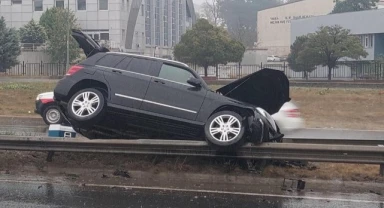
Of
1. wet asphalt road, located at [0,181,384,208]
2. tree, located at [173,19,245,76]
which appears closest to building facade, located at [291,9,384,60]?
tree, located at [173,19,245,76]

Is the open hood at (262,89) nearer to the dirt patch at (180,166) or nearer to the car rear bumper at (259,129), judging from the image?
the car rear bumper at (259,129)

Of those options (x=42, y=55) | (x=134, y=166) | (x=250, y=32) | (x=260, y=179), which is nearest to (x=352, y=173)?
(x=260, y=179)

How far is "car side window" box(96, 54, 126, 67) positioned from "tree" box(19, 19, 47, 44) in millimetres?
53019

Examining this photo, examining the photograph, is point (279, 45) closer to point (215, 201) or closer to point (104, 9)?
point (104, 9)

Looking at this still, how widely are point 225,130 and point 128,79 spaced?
1927mm

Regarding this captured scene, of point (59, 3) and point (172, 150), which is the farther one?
point (59, 3)

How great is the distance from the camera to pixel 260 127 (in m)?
9.79

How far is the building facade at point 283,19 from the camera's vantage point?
90125 millimetres

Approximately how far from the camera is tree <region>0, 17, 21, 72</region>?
2018 inches

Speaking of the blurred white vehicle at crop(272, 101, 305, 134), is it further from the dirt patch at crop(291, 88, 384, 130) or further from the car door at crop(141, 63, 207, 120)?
the dirt patch at crop(291, 88, 384, 130)

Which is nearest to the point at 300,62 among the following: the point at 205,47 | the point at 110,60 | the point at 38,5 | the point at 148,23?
the point at 205,47

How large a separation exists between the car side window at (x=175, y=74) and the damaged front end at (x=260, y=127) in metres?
1.39

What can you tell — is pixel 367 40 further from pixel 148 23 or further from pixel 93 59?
pixel 93 59

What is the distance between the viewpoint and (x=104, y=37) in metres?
66.9
